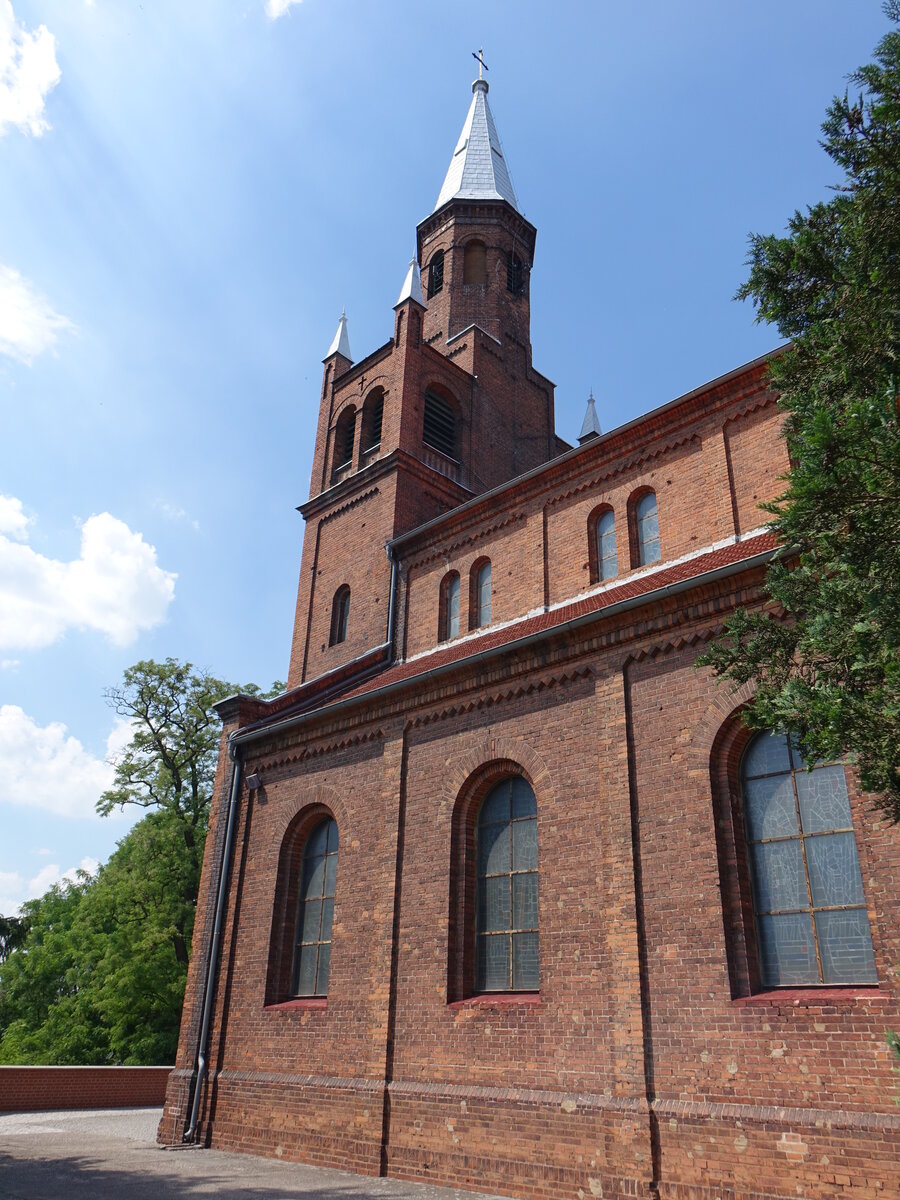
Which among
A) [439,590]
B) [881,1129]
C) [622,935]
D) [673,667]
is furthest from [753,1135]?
[439,590]

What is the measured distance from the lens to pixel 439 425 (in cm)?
2150

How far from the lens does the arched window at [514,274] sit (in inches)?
1001

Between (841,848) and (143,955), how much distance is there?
72.5 feet

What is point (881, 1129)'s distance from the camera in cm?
747

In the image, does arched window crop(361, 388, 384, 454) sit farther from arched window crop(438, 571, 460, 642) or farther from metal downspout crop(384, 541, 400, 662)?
arched window crop(438, 571, 460, 642)

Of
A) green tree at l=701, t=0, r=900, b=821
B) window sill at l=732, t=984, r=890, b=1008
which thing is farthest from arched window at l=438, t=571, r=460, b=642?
green tree at l=701, t=0, r=900, b=821

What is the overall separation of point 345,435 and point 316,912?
12125 mm

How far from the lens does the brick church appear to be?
847 centimetres

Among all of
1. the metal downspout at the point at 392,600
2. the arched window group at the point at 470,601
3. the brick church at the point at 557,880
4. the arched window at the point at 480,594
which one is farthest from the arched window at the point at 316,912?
the arched window at the point at 480,594

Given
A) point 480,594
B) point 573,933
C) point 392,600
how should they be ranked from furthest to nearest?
1. point 392,600
2. point 480,594
3. point 573,933

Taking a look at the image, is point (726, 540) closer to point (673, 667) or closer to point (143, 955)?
point (673, 667)

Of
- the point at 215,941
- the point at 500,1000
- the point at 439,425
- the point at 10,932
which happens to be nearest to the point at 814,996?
the point at 500,1000

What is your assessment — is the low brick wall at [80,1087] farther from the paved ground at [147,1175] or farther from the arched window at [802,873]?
the arched window at [802,873]

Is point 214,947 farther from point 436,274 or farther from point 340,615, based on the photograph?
point 436,274
